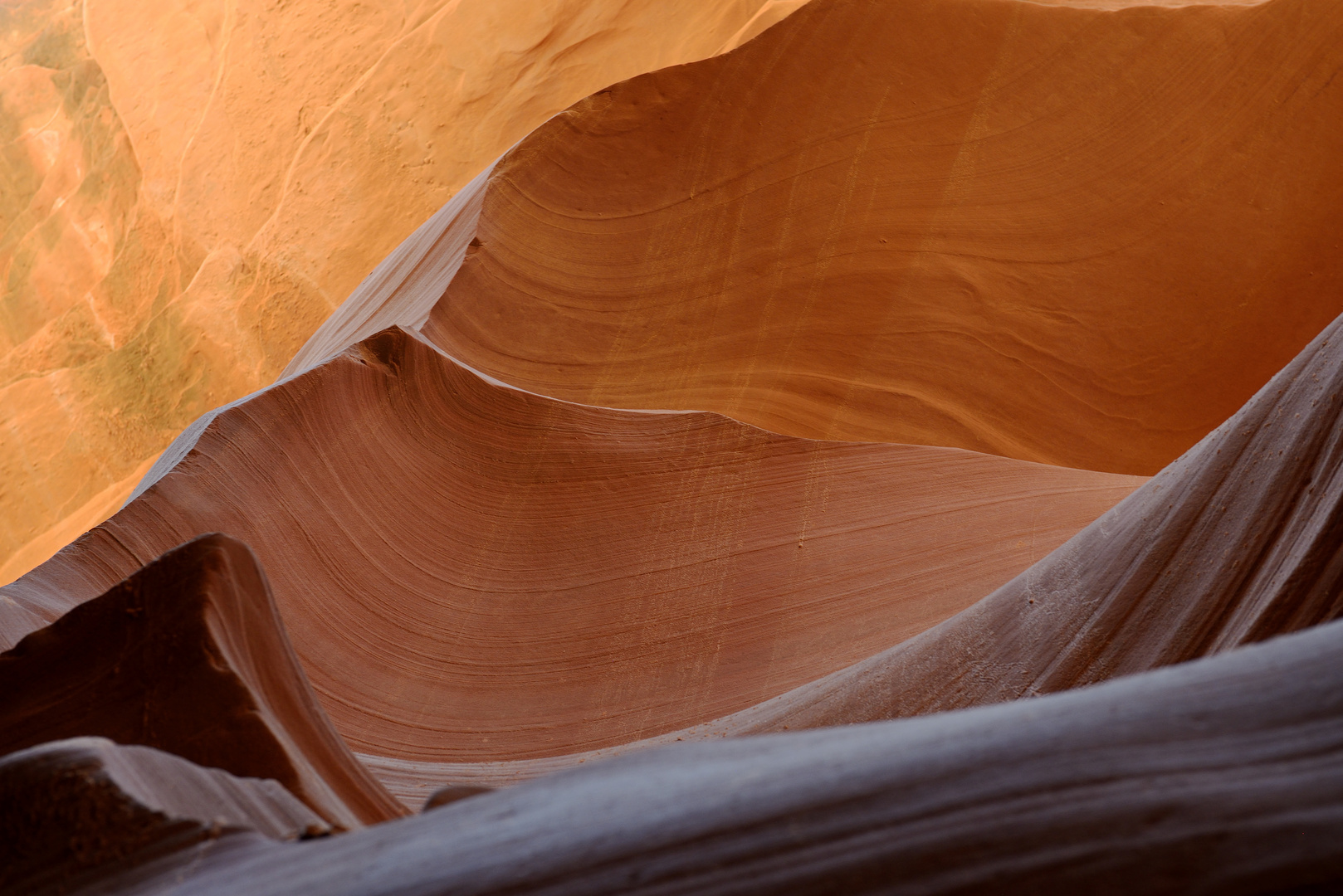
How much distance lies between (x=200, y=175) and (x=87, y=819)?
4.32 metres

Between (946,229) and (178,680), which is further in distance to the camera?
(946,229)

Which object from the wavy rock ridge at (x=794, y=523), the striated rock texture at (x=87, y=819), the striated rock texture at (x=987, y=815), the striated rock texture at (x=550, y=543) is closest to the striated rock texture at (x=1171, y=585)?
the wavy rock ridge at (x=794, y=523)

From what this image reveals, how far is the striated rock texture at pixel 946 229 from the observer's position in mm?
1357

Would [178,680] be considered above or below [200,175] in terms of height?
below

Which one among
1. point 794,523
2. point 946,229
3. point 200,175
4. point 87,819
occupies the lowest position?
point 87,819

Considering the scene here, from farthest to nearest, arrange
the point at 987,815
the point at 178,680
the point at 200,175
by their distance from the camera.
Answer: the point at 200,175 → the point at 178,680 → the point at 987,815

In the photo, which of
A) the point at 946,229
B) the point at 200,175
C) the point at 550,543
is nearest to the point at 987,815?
the point at 550,543

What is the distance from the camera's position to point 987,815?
0.24 metres

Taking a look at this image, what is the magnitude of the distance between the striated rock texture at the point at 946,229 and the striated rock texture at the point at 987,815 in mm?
1012

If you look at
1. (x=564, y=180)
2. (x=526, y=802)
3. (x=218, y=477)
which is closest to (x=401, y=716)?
(x=218, y=477)

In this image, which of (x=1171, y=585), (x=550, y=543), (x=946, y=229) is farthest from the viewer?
(x=946, y=229)

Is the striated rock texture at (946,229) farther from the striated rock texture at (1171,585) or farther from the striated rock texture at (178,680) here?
the striated rock texture at (178,680)

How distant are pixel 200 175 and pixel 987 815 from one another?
4490 mm

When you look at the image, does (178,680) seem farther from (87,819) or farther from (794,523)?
(794,523)
